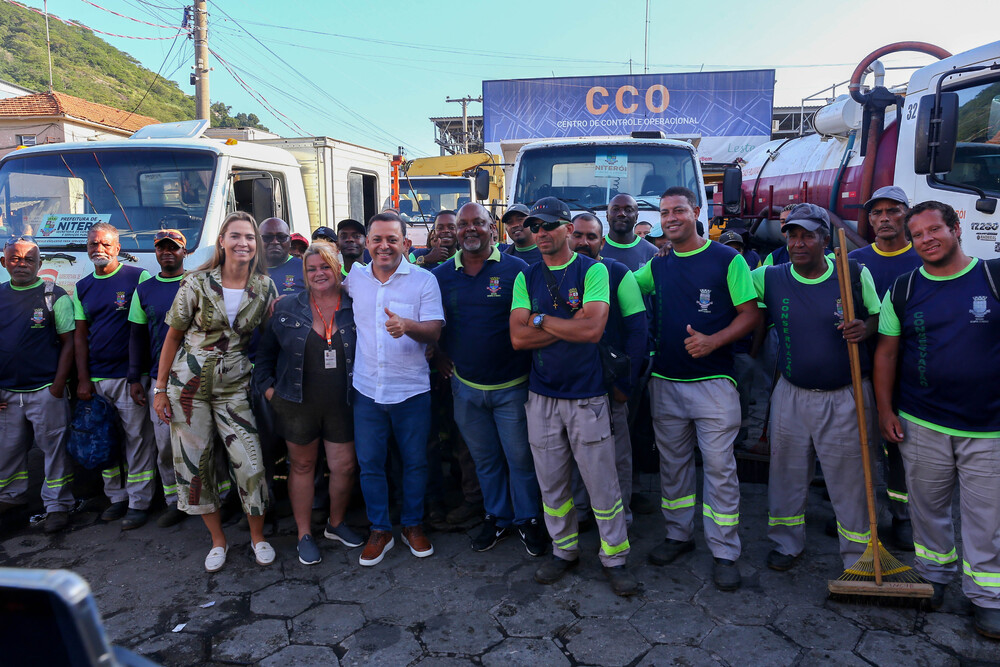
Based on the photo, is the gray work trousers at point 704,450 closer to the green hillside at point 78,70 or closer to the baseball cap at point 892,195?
the baseball cap at point 892,195

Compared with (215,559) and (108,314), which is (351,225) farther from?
(215,559)

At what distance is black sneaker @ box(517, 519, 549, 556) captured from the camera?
3.94m

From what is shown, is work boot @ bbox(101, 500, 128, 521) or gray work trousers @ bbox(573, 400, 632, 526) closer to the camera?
gray work trousers @ bbox(573, 400, 632, 526)

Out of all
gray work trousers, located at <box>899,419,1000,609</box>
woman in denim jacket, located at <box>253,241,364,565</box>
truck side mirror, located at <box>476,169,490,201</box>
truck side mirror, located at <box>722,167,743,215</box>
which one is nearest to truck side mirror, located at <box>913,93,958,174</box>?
gray work trousers, located at <box>899,419,1000,609</box>

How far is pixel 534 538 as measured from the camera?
3.95 meters

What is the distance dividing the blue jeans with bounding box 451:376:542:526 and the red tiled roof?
82.2 feet

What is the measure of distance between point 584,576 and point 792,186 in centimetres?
740

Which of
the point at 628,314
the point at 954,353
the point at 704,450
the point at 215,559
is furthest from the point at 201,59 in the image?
the point at 954,353

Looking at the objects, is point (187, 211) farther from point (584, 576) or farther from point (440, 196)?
point (440, 196)

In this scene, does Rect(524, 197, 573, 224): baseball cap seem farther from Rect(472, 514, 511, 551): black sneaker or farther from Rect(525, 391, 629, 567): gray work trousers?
Rect(472, 514, 511, 551): black sneaker

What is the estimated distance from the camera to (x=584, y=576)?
3695mm

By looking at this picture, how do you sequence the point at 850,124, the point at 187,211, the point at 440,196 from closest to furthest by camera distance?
the point at 187,211, the point at 850,124, the point at 440,196

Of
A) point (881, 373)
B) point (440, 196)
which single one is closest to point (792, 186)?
point (440, 196)

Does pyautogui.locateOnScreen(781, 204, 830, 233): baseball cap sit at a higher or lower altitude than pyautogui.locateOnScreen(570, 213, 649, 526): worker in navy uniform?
higher
